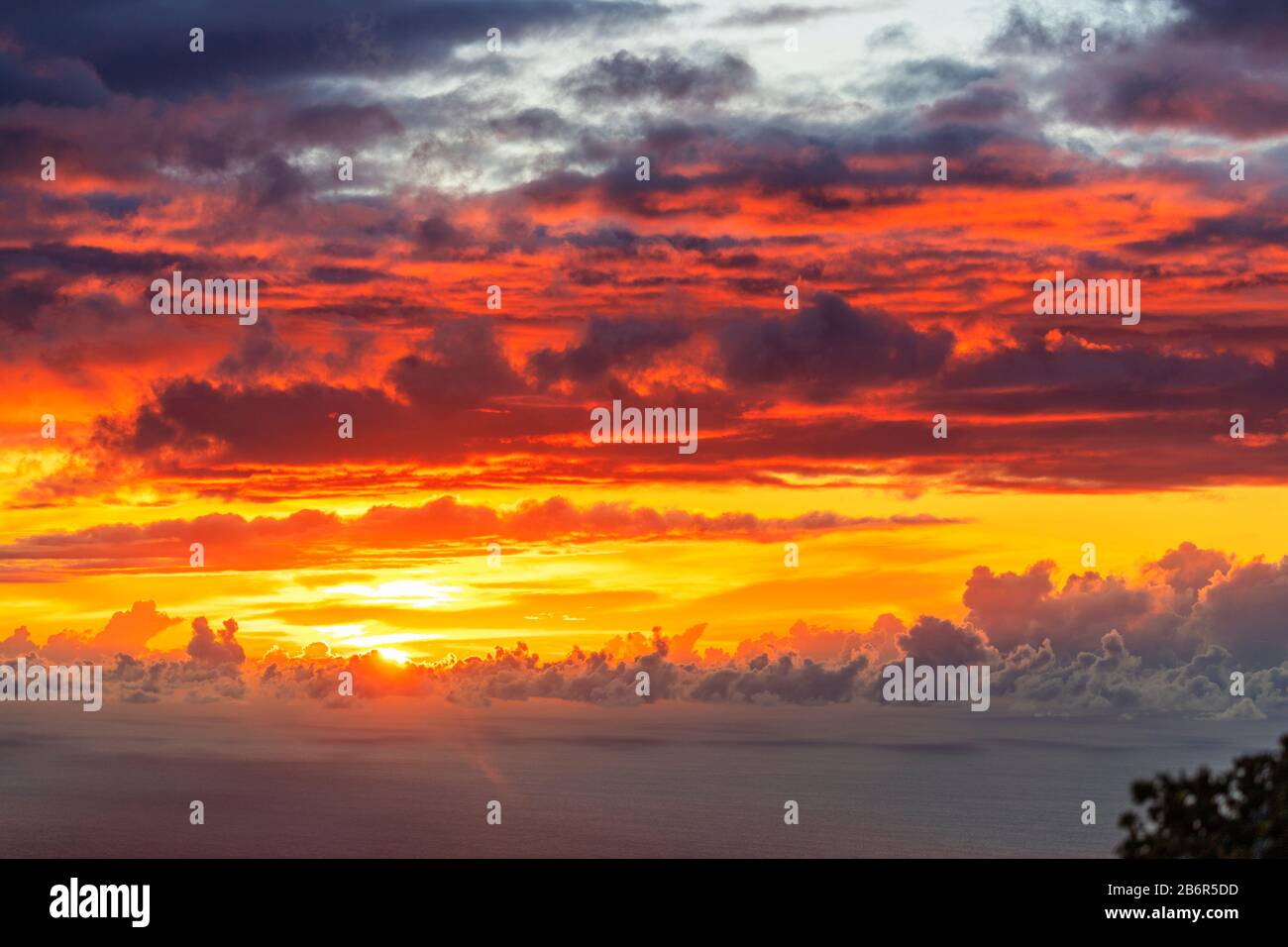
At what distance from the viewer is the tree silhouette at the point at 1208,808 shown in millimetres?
26375

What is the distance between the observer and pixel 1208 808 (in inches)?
1049

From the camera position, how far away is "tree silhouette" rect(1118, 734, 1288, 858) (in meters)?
26.4
